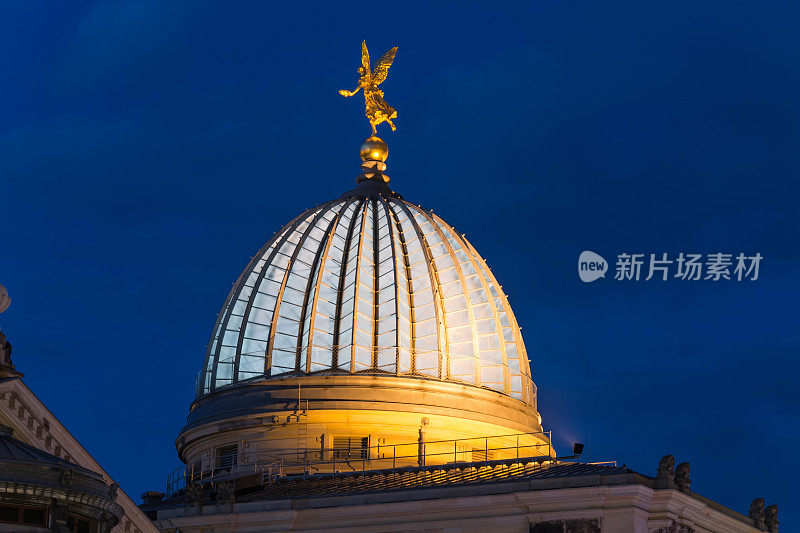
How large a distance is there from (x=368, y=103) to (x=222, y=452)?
23.1m

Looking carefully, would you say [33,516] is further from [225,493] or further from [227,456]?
[227,456]

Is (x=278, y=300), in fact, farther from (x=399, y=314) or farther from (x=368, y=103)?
(x=368, y=103)

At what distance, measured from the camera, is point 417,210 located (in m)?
76.7

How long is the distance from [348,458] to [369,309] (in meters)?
7.80

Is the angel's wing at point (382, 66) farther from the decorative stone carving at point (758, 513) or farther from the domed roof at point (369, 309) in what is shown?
the decorative stone carving at point (758, 513)

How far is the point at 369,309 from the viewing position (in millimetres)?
70625

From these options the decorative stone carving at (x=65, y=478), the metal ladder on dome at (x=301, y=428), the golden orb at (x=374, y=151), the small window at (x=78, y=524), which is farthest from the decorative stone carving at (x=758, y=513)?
the decorative stone carving at (x=65, y=478)

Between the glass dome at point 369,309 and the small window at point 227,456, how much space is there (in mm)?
3304

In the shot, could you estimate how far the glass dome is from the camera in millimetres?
69750

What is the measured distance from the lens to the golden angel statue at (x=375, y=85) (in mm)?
83438

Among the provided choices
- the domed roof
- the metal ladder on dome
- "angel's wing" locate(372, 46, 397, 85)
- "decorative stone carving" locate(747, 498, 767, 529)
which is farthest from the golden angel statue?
"decorative stone carving" locate(747, 498, 767, 529)

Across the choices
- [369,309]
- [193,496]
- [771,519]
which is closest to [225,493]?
[193,496]

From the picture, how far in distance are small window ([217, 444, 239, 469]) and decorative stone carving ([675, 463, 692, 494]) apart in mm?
21949

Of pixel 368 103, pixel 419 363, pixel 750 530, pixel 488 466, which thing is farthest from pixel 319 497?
pixel 368 103
